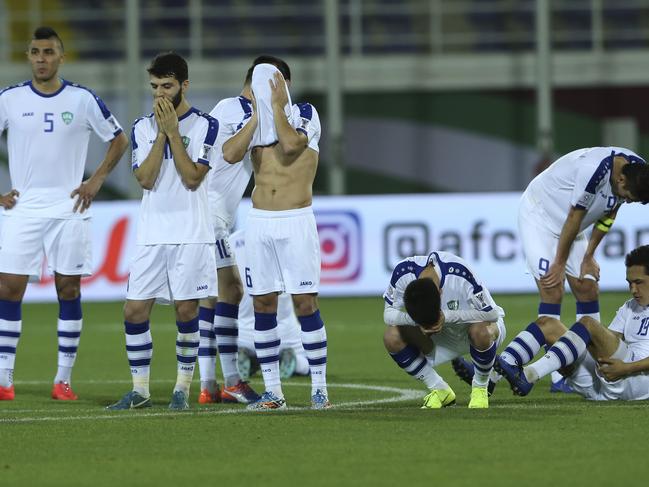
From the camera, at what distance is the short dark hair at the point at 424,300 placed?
7832mm

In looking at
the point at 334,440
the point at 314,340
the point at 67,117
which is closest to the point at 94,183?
the point at 67,117

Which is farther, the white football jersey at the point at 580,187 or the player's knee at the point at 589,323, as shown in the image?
the white football jersey at the point at 580,187

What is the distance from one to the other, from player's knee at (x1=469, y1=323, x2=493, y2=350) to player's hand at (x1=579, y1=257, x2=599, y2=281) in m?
1.72

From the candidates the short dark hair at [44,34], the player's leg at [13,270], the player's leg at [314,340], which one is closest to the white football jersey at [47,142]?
the player's leg at [13,270]

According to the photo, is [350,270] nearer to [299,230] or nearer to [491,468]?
[299,230]

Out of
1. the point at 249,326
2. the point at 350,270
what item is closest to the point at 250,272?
the point at 249,326

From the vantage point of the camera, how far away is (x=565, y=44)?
2598 centimetres

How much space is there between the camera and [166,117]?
8641 millimetres

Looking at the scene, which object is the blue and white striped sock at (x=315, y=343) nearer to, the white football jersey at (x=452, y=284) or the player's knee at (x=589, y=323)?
the white football jersey at (x=452, y=284)

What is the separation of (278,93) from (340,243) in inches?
386

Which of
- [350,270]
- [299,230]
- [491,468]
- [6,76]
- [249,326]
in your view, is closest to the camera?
[491,468]

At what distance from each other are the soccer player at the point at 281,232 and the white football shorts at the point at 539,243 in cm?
187

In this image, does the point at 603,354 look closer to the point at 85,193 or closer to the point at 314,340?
the point at 314,340

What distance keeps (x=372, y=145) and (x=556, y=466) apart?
66.5ft
